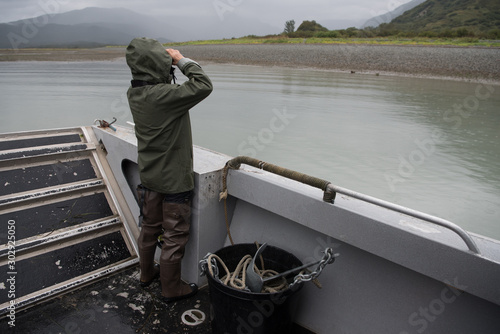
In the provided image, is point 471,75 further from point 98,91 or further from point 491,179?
point 98,91

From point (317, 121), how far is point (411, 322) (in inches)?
209

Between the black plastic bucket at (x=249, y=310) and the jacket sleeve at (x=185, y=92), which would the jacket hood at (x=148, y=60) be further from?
the black plastic bucket at (x=249, y=310)

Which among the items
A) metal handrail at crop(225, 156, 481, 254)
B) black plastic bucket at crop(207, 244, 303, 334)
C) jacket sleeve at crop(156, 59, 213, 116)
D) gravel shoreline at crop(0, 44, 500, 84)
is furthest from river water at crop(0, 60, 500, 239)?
gravel shoreline at crop(0, 44, 500, 84)

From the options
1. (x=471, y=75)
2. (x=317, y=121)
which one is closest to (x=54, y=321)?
(x=317, y=121)

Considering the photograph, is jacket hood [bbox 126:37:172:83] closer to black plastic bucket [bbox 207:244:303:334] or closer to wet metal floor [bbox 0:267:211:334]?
black plastic bucket [bbox 207:244:303:334]

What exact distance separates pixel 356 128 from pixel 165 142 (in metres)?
4.90

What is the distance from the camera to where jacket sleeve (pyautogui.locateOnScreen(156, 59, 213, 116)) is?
1.59 meters

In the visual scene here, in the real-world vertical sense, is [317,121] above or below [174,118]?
below

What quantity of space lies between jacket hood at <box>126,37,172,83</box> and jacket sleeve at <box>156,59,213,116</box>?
0.30 feet

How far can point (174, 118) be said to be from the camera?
1.65 metres

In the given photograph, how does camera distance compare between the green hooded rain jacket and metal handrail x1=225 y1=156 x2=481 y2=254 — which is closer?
metal handrail x1=225 y1=156 x2=481 y2=254

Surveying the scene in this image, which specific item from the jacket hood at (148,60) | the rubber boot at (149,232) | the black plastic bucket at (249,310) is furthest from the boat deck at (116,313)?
the jacket hood at (148,60)

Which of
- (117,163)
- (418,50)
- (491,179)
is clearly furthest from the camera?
(418,50)

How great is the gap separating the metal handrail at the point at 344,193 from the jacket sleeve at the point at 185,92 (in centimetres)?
43
